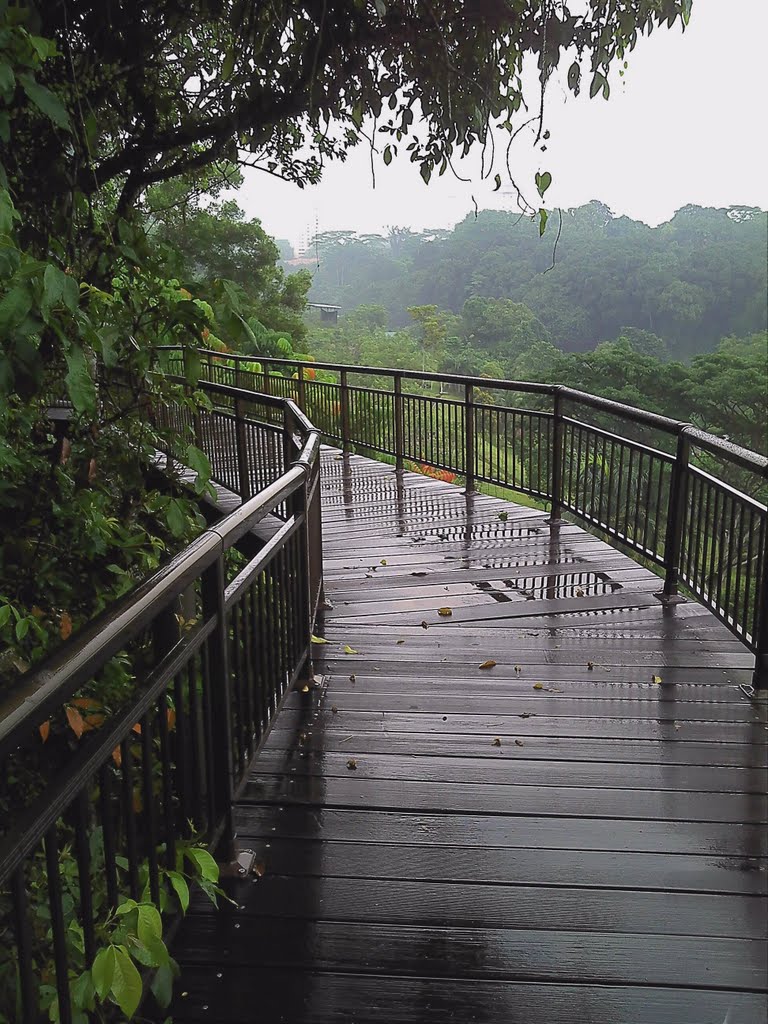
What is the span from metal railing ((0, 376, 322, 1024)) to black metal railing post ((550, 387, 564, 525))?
96.8 inches

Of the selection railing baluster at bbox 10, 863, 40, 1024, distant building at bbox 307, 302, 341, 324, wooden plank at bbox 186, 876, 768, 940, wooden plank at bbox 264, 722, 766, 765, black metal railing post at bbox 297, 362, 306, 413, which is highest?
distant building at bbox 307, 302, 341, 324

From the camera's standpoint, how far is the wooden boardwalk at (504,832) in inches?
67.4

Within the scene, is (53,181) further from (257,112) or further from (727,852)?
(727,852)

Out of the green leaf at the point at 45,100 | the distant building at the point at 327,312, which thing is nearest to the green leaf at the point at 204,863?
the green leaf at the point at 45,100

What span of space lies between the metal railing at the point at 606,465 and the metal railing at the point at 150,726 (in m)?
1.82

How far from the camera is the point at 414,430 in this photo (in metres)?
7.88

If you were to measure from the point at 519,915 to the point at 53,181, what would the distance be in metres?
3.23

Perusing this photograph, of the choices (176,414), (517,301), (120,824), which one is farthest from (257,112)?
(517,301)

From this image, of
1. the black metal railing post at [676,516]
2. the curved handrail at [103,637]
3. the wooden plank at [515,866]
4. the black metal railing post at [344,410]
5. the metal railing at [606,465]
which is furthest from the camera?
the black metal railing post at [344,410]

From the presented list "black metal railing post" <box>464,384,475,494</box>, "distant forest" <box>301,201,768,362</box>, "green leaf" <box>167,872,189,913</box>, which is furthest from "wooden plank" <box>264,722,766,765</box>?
"distant forest" <box>301,201,768,362</box>

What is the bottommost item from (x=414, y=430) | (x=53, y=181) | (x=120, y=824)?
(x=120, y=824)

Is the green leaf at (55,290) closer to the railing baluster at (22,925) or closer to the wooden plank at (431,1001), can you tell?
the railing baluster at (22,925)

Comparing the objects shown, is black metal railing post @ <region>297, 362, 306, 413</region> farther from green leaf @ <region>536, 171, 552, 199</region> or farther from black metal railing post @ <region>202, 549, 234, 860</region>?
black metal railing post @ <region>202, 549, 234, 860</region>

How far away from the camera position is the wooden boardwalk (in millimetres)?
1711
